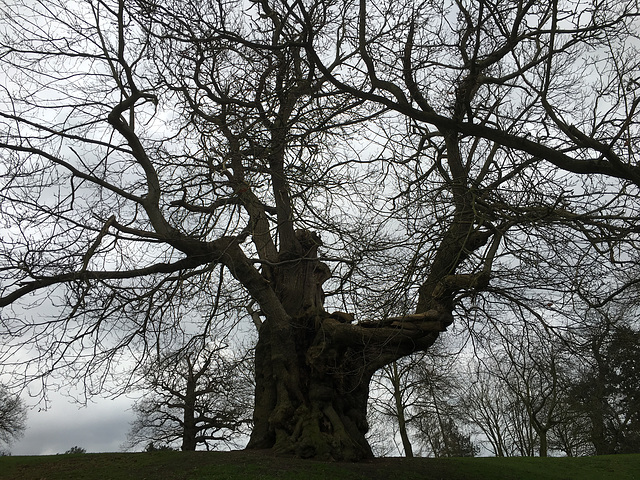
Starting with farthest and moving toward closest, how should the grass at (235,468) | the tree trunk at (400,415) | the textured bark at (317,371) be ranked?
1. the tree trunk at (400,415)
2. the textured bark at (317,371)
3. the grass at (235,468)

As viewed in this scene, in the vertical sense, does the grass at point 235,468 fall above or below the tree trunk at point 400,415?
below

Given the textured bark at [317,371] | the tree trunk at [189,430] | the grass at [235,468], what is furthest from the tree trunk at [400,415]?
the textured bark at [317,371]

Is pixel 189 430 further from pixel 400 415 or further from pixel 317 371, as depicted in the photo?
pixel 317 371

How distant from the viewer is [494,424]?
2591 centimetres

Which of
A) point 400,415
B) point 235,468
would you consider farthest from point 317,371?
point 400,415

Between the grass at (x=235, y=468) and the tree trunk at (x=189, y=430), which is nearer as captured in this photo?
the grass at (x=235, y=468)

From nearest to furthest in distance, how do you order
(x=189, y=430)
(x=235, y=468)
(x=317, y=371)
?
(x=235, y=468) < (x=317, y=371) < (x=189, y=430)

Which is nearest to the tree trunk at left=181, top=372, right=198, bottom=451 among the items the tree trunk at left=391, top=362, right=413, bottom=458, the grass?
the tree trunk at left=391, top=362, right=413, bottom=458

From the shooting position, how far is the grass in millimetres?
7449

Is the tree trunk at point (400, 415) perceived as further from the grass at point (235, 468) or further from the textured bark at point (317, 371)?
the textured bark at point (317, 371)

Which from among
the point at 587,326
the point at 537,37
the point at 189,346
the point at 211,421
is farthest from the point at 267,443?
the point at 211,421

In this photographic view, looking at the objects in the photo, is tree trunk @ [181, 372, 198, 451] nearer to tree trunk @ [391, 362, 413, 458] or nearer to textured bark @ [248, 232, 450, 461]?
tree trunk @ [391, 362, 413, 458]

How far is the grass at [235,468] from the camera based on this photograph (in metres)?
7.45

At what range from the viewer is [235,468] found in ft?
24.7
